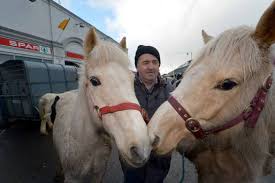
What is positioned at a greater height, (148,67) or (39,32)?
(39,32)

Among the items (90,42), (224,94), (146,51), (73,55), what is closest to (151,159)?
(146,51)

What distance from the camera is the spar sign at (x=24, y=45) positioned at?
10.2 meters

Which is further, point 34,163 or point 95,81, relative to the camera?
point 34,163

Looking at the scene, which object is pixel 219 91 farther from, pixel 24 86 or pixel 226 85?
pixel 24 86

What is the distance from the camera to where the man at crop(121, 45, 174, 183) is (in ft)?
7.61

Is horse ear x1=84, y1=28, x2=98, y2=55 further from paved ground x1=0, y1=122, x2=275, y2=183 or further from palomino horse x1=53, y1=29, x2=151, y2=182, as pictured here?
paved ground x1=0, y1=122, x2=275, y2=183

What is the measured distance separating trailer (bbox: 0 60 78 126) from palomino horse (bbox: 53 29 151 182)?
428 centimetres

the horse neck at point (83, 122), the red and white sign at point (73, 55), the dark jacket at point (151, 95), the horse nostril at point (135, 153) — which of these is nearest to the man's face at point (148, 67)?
the dark jacket at point (151, 95)

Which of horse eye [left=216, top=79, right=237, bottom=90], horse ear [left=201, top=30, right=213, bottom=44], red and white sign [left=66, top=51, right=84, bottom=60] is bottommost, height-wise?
horse eye [left=216, top=79, right=237, bottom=90]

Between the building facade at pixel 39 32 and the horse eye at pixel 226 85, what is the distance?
35.8 feet

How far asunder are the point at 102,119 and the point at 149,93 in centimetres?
69

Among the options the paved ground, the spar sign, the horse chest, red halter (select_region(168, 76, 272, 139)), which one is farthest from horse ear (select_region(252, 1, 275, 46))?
the spar sign

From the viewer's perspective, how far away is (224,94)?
52.1 inches

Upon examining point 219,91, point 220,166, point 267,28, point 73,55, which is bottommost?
point 220,166
